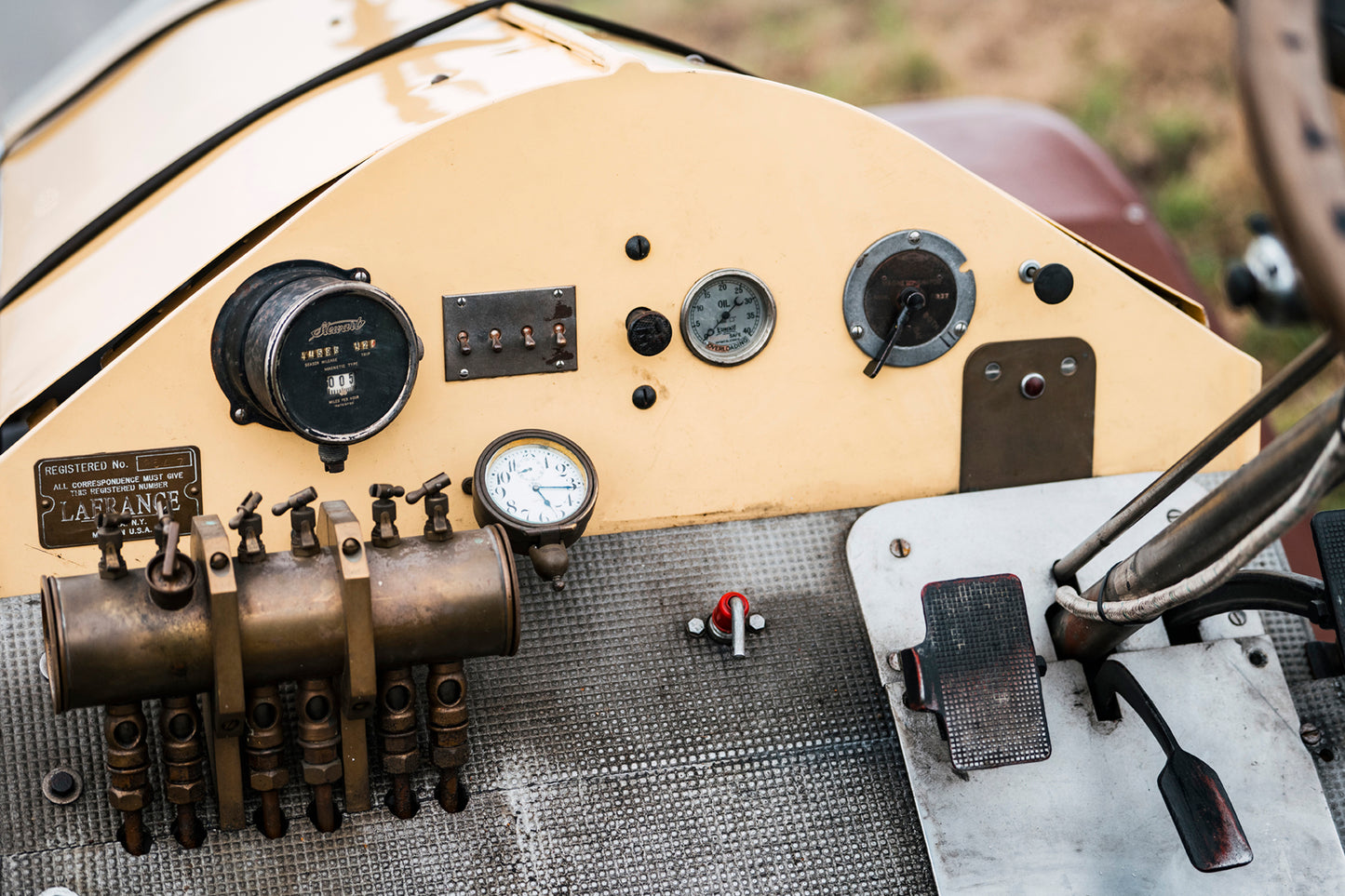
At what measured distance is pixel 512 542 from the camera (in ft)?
6.83

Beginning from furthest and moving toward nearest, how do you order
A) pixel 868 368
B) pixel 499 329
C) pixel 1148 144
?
pixel 1148 144, pixel 868 368, pixel 499 329

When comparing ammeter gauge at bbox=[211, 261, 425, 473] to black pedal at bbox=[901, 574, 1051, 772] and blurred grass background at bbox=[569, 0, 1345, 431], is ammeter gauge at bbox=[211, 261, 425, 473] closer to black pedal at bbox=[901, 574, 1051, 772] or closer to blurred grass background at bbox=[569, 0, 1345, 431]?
black pedal at bbox=[901, 574, 1051, 772]

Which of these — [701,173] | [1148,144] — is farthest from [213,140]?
[1148,144]

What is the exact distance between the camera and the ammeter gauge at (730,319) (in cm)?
221

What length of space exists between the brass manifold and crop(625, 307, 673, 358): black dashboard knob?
46cm

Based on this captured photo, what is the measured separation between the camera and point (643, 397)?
2.21 m

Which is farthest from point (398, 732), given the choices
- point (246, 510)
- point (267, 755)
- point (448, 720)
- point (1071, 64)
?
point (1071, 64)

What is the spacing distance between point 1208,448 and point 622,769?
0.99m

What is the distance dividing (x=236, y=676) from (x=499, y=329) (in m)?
0.70

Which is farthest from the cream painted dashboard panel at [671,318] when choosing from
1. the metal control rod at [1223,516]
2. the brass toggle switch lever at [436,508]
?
the metal control rod at [1223,516]

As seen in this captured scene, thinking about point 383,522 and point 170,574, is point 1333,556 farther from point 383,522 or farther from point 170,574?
point 170,574

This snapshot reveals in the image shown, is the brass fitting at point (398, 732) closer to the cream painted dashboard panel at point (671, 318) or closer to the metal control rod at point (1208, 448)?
the cream painted dashboard panel at point (671, 318)

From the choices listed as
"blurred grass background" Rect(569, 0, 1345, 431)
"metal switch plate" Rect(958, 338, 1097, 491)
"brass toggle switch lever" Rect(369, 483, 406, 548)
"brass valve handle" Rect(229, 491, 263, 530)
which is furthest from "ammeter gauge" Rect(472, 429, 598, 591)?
"blurred grass background" Rect(569, 0, 1345, 431)

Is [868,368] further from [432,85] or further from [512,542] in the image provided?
[432,85]
